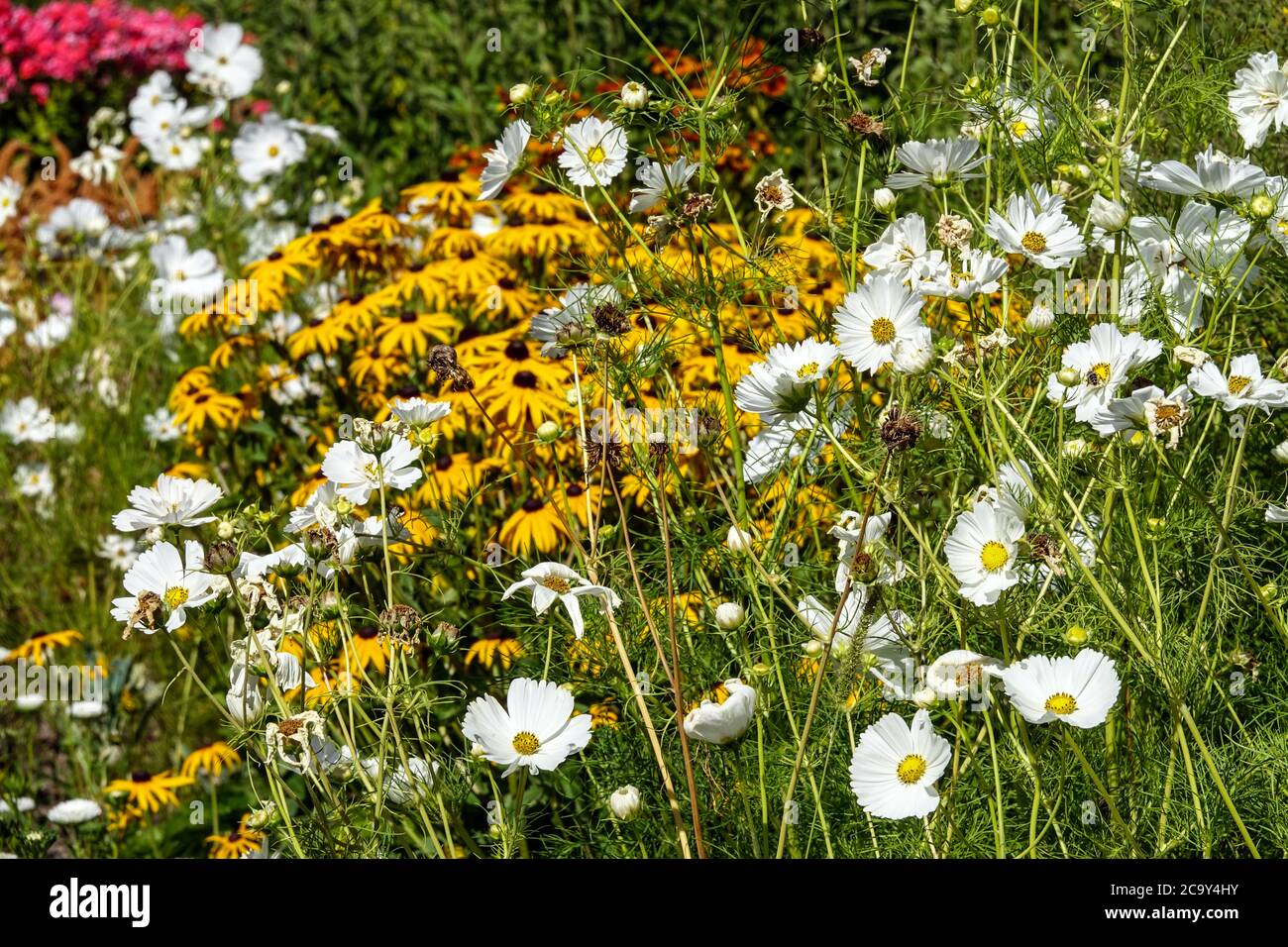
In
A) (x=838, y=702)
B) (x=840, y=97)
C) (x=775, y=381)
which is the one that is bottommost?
(x=838, y=702)

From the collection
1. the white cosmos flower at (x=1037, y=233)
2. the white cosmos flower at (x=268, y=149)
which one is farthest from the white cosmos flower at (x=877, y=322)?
the white cosmos flower at (x=268, y=149)

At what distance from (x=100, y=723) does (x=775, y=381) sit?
2174mm

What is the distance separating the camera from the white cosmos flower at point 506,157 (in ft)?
6.36

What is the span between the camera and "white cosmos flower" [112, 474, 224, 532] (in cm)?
182

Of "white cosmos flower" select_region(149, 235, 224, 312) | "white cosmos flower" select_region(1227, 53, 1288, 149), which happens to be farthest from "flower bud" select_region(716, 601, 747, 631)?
"white cosmos flower" select_region(149, 235, 224, 312)

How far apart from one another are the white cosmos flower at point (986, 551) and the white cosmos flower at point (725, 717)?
272 millimetres

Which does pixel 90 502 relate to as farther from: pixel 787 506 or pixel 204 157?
pixel 787 506

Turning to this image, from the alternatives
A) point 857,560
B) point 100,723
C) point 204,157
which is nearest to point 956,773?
point 857,560

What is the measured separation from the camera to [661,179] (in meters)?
1.98

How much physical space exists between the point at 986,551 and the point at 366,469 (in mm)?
854

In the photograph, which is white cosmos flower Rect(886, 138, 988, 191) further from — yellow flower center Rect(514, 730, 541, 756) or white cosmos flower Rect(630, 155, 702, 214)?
yellow flower center Rect(514, 730, 541, 756)

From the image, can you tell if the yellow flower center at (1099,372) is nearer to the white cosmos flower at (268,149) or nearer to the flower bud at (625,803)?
the flower bud at (625,803)

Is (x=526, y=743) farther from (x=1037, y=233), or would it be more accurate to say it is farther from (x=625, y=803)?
(x=1037, y=233)

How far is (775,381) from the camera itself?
173 centimetres
